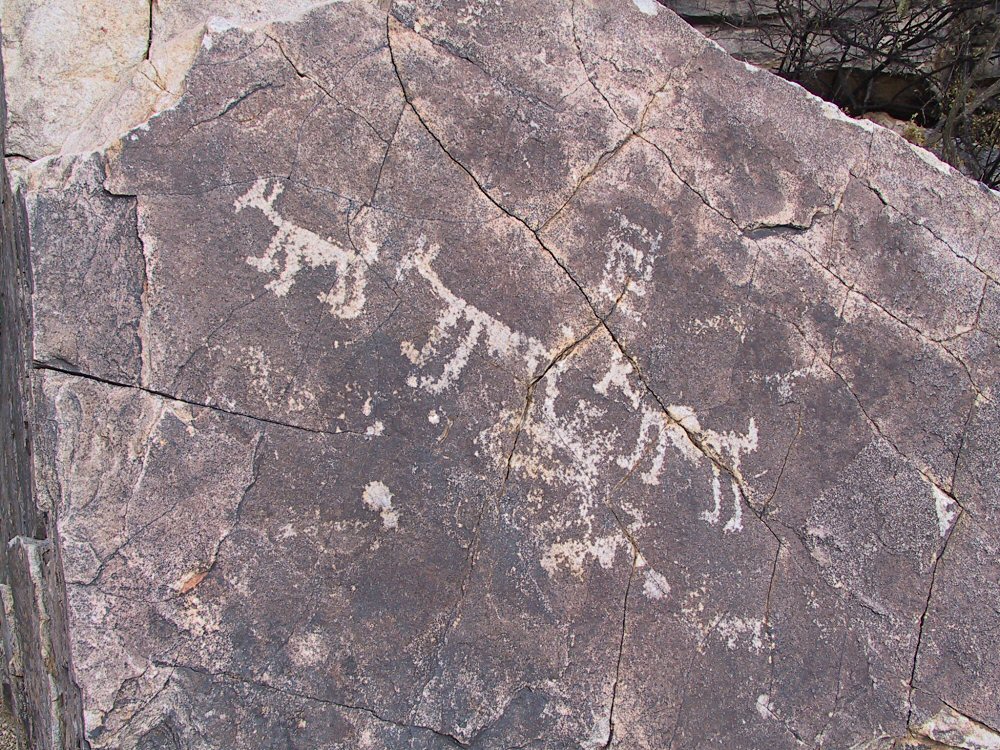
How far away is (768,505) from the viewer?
5.14ft

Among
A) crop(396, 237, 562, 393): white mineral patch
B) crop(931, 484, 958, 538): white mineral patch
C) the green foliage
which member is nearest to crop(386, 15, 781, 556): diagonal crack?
crop(396, 237, 562, 393): white mineral patch

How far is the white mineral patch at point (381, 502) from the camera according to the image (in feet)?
4.75

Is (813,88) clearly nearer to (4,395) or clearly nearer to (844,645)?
(844,645)

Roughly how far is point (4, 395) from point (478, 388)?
1131 millimetres

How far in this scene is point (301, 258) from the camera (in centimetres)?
144

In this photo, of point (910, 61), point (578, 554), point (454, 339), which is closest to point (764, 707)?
point (578, 554)

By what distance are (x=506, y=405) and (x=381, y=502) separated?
0.93ft

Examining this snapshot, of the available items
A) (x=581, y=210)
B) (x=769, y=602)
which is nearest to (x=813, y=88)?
(x=581, y=210)

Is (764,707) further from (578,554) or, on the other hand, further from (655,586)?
(578,554)

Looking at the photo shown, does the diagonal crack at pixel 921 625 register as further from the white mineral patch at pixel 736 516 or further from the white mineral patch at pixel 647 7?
the white mineral patch at pixel 647 7

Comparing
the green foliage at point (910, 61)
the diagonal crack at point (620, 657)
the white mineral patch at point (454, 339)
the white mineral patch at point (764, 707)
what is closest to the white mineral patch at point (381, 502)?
the white mineral patch at point (454, 339)

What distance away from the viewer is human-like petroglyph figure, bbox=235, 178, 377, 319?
1.43 metres

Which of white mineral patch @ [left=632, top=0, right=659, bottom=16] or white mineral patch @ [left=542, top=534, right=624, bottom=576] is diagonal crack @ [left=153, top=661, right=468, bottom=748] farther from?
white mineral patch @ [left=632, top=0, right=659, bottom=16]

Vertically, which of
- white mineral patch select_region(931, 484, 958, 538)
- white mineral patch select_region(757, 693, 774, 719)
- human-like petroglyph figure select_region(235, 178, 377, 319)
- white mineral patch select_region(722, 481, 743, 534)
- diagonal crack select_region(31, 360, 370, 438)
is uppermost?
human-like petroglyph figure select_region(235, 178, 377, 319)
